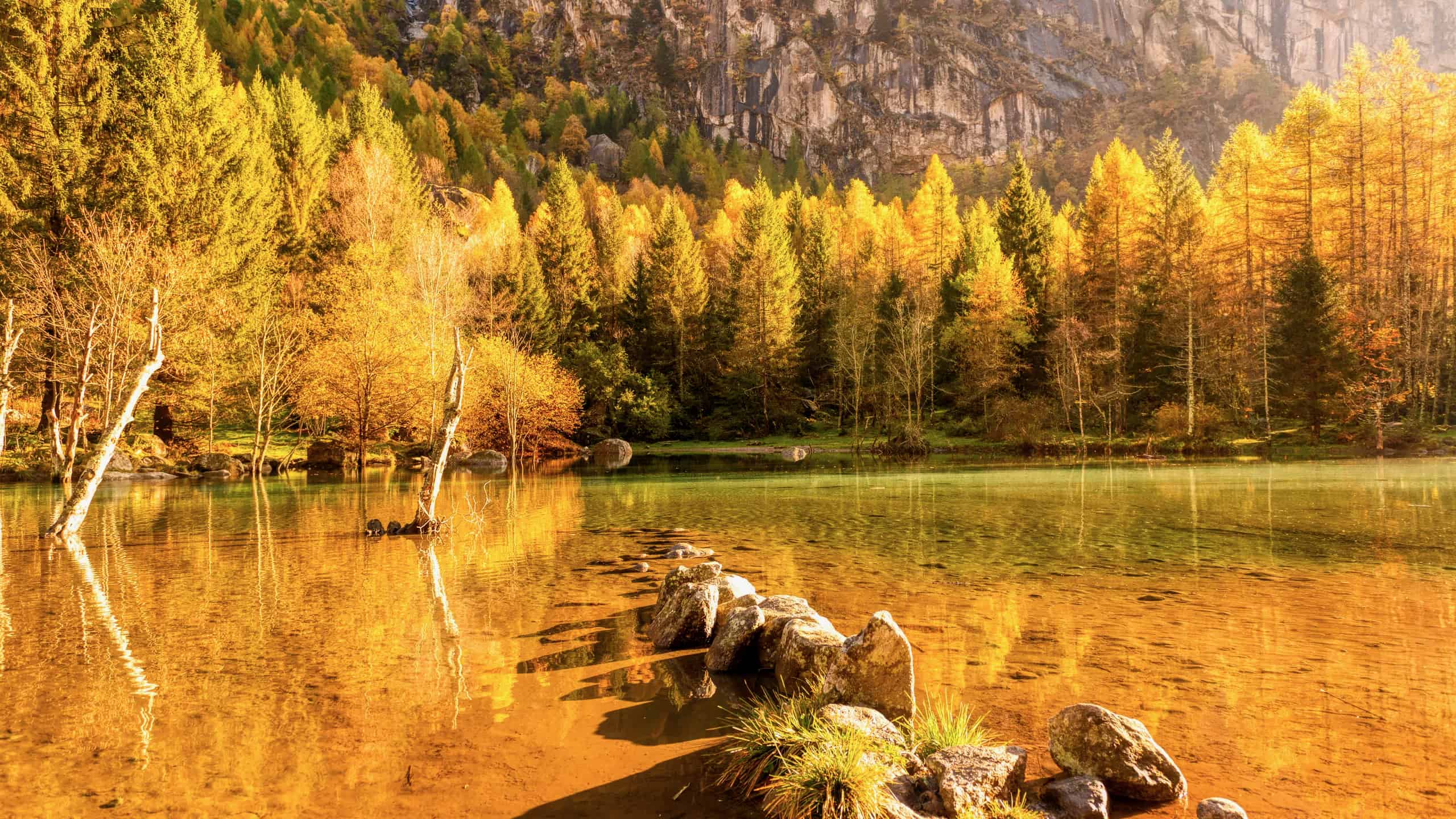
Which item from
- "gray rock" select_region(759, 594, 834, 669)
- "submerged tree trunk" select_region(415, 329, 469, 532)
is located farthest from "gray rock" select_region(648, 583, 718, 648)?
"submerged tree trunk" select_region(415, 329, 469, 532)

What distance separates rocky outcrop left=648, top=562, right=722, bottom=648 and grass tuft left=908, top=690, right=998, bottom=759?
9.42 feet

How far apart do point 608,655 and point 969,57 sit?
160 m

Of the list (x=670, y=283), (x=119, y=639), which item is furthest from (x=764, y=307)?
Answer: (x=119, y=639)

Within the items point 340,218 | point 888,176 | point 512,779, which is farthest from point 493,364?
point 888,176

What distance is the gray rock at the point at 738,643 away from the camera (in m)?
7.22

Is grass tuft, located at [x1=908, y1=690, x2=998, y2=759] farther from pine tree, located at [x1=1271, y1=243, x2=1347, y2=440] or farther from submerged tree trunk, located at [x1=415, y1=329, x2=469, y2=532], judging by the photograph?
pine tree, located at [x1=1271, y1=243, x2=1347, y2=440]

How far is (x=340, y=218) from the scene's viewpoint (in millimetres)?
44438

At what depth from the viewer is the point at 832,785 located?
4148 millimetres

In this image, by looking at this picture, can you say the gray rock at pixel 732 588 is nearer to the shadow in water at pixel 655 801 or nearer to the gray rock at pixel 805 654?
the gray rock at pixel 805 654

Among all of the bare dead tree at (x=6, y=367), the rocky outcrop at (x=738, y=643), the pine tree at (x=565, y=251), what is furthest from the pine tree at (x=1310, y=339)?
the bare dead tree at (x=6, y=367)

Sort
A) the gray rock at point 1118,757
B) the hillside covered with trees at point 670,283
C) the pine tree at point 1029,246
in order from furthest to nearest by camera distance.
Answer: the pine tree at point 1029,246 < the hillside covered with trees at point 670,283 < the gray rock at point 1118,757

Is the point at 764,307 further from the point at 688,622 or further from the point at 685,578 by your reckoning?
the point at 688,622

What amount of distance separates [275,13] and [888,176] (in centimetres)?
10192

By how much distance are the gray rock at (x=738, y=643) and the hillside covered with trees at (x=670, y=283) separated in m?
11.6
